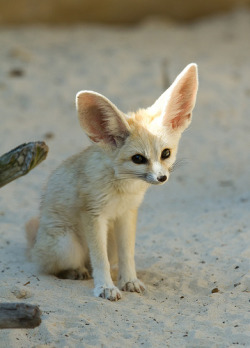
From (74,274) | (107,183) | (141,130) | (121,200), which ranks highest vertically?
(141,130)

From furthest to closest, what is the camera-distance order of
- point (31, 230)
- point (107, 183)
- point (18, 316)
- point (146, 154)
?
point (31, 230) → point (107, 183) → point (146, 154) → point (18, 316)

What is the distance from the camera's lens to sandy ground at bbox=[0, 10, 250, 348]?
3.44 meters

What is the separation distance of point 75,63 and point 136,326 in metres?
6.14

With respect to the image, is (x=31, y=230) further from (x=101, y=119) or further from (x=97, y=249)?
(x=101, y=119)

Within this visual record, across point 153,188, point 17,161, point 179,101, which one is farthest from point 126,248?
point 153,188

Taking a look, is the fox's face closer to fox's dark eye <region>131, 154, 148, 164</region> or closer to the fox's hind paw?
fox's dark eye <region>131, 154, 148, 164</region>

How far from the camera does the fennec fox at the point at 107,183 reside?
380cm

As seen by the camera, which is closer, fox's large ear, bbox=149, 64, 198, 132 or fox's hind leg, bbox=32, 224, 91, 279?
fox's large ear, bbox=149, 64, 198, 132

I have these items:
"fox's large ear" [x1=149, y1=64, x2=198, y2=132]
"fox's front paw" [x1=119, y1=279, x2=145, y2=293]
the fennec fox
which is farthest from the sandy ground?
"fox's large ear" [x1=149, y1=64, x2=198, y2=132]

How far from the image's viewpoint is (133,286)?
416 centimetres

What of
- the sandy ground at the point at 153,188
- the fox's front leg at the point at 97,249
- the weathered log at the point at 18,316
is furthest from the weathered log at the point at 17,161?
the fox's front leg at the point at 97,249

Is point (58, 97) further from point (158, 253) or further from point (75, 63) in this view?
point (158, 253)

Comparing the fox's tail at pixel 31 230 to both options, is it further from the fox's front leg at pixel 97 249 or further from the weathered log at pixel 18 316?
the weathered log at pixel 18 316

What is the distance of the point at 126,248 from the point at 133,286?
0.26 meters
